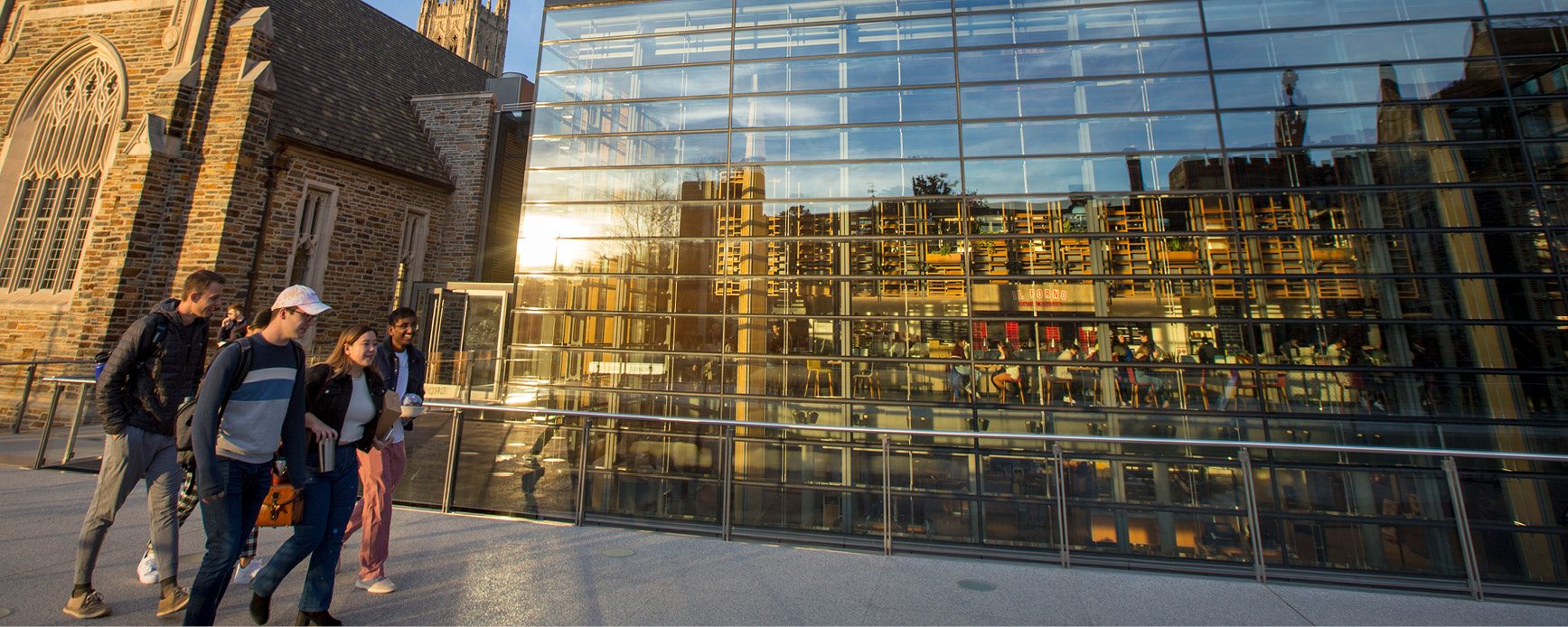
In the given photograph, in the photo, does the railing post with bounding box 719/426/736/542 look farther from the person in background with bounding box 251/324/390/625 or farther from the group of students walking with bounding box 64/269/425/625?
the person in background with bounding box 251/324/390/625

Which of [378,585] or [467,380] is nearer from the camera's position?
[378,585]

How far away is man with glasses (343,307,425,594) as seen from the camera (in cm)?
343

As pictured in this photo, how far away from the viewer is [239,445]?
8.62ft

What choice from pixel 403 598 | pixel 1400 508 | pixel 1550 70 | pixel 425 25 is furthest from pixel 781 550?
pixel 425 25

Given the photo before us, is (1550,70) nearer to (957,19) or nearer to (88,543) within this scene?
(957,19)

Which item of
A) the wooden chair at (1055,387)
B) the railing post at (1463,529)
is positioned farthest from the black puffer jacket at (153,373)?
the wooden chair at (1055,387)

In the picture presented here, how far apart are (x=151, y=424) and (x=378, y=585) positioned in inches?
59.2

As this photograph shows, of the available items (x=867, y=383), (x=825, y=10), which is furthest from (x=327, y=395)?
(x=825, y=10)

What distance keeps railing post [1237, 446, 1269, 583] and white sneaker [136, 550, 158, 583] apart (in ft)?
23.2

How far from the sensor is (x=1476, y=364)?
10562mm

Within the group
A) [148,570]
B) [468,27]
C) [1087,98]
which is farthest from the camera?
[468,27]

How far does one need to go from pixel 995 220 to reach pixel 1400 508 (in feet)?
28.0

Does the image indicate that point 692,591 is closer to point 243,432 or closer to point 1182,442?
point 243,432

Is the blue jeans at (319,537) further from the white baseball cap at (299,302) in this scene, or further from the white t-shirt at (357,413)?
the white baseball cap at (299,302)
